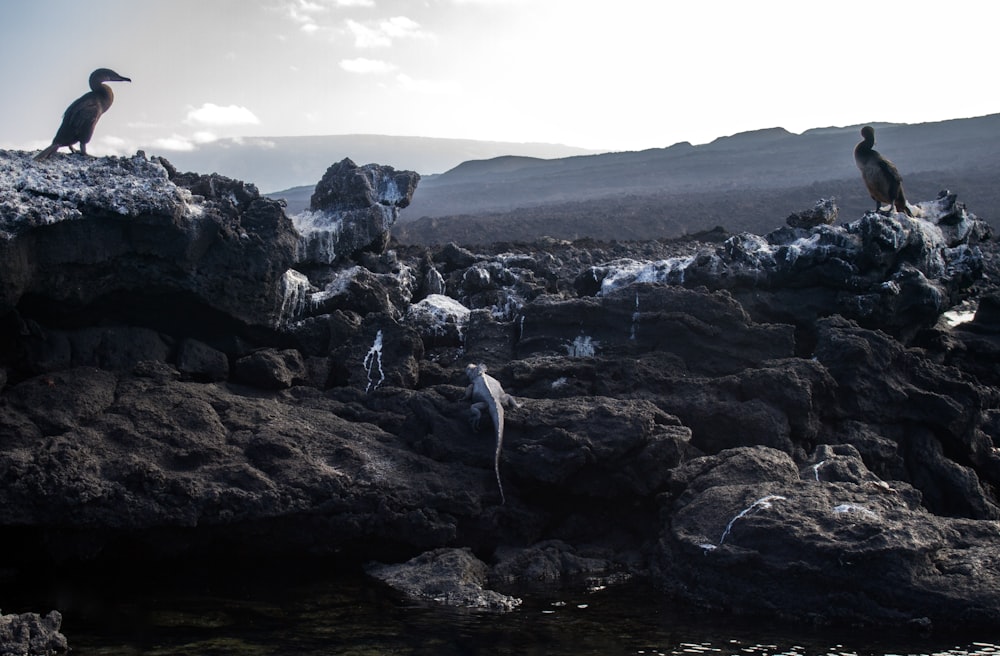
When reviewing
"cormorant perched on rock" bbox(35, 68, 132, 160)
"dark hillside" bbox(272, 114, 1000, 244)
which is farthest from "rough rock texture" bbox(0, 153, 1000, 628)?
"dark hillside" bbox(272, 114, 1000, 244)

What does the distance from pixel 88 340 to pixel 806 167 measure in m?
59.8

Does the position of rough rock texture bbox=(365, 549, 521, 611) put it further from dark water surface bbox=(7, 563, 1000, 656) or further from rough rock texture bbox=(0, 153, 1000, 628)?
dark water surface bbox=(7, 563, 1000, 656)

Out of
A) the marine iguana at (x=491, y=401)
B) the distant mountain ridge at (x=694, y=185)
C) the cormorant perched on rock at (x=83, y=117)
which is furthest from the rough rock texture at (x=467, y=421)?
the distant mountain ridge at (x=694, y=185)

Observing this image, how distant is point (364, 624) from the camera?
834 cm

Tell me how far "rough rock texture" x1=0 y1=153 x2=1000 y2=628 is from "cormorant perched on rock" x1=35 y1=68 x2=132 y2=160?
0.67m

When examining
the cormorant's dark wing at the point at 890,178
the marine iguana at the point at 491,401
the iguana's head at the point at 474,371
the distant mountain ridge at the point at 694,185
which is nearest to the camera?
the marine iguana at the point at 491,401

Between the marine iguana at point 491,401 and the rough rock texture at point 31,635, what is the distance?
14.8 ft

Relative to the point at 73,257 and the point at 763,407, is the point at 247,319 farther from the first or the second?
the point at 763,407

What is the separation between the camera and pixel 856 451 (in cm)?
1126

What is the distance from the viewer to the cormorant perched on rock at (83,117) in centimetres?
1183

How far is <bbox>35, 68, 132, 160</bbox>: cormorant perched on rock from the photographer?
11828 millimetres

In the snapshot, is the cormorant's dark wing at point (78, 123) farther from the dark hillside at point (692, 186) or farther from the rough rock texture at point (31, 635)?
the dark hillside at point (692, 186)

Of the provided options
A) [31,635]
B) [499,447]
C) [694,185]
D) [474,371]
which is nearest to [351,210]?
[474,371]

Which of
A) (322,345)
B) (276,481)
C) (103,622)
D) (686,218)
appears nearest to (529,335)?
(322,345)
